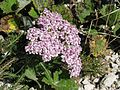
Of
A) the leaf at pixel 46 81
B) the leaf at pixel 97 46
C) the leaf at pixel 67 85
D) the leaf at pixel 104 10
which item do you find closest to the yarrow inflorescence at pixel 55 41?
the leaf at pixel 67 85

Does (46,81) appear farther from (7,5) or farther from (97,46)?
(7,5)

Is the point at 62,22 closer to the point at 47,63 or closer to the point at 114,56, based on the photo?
the point at 47,63

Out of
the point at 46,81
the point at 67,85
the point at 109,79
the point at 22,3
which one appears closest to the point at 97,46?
the point at 109,79

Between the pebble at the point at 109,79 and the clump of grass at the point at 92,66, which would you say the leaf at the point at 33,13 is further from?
the pebble at the point at 109,79

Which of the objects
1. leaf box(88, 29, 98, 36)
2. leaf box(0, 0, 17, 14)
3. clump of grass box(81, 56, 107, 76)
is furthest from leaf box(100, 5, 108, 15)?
leaf box(0, 0, 17, 14)

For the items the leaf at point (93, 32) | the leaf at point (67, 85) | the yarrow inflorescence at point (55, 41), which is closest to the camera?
the yarrow inflorescence at point (55, 41)
